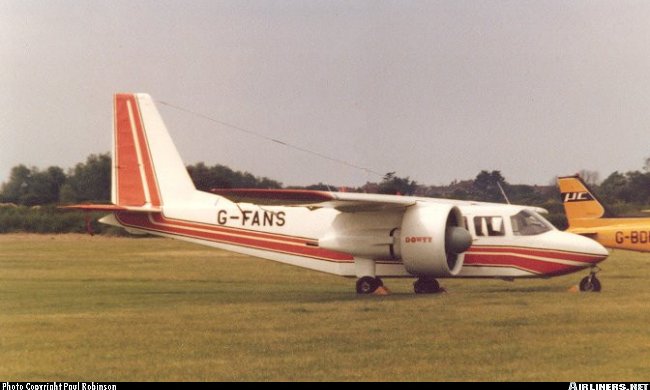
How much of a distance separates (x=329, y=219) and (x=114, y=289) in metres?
5.09

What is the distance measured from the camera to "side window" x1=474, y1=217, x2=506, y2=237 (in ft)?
74.6

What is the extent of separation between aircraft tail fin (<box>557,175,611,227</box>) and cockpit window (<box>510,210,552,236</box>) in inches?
306

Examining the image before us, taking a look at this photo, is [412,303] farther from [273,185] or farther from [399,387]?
[273,185]

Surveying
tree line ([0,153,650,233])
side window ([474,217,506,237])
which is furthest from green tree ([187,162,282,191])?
side window ([474,217,506,237])

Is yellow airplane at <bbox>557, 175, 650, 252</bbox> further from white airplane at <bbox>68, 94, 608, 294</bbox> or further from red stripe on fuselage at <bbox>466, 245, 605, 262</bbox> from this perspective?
red stripe on fuselage at <bbox>466, 245, 605, 262</bbox>

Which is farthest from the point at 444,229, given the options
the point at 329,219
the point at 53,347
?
the point at 53,347

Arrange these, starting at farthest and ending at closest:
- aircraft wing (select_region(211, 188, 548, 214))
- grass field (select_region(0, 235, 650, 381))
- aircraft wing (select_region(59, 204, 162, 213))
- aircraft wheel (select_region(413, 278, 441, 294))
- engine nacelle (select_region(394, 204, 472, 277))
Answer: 1. aircraft wheel (select_region(413, 278, 441, 294))
2. aircraft wing (select_region(59, 204, 162, 213))
3. engine nacelle (select_region(394, 204, 472, 277))
4. aircraft wing (select_region(211, 188, 548, 214))
5. grass field (select_region(0, 235, 650, 381))

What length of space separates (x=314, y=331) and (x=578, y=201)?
1674cm

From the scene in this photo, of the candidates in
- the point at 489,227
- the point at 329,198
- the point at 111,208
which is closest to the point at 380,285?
the point at 489,227

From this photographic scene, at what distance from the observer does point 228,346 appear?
45.4 feet

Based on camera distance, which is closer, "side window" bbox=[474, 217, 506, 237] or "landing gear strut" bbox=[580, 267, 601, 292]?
"side window" bbox=[474, 217, 506, 237]

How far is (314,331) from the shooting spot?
15570 mm

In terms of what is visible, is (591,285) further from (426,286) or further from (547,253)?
(426,286)

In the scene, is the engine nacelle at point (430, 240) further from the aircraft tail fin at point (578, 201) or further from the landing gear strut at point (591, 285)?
the aircraft tail fin at point (578, 201)
